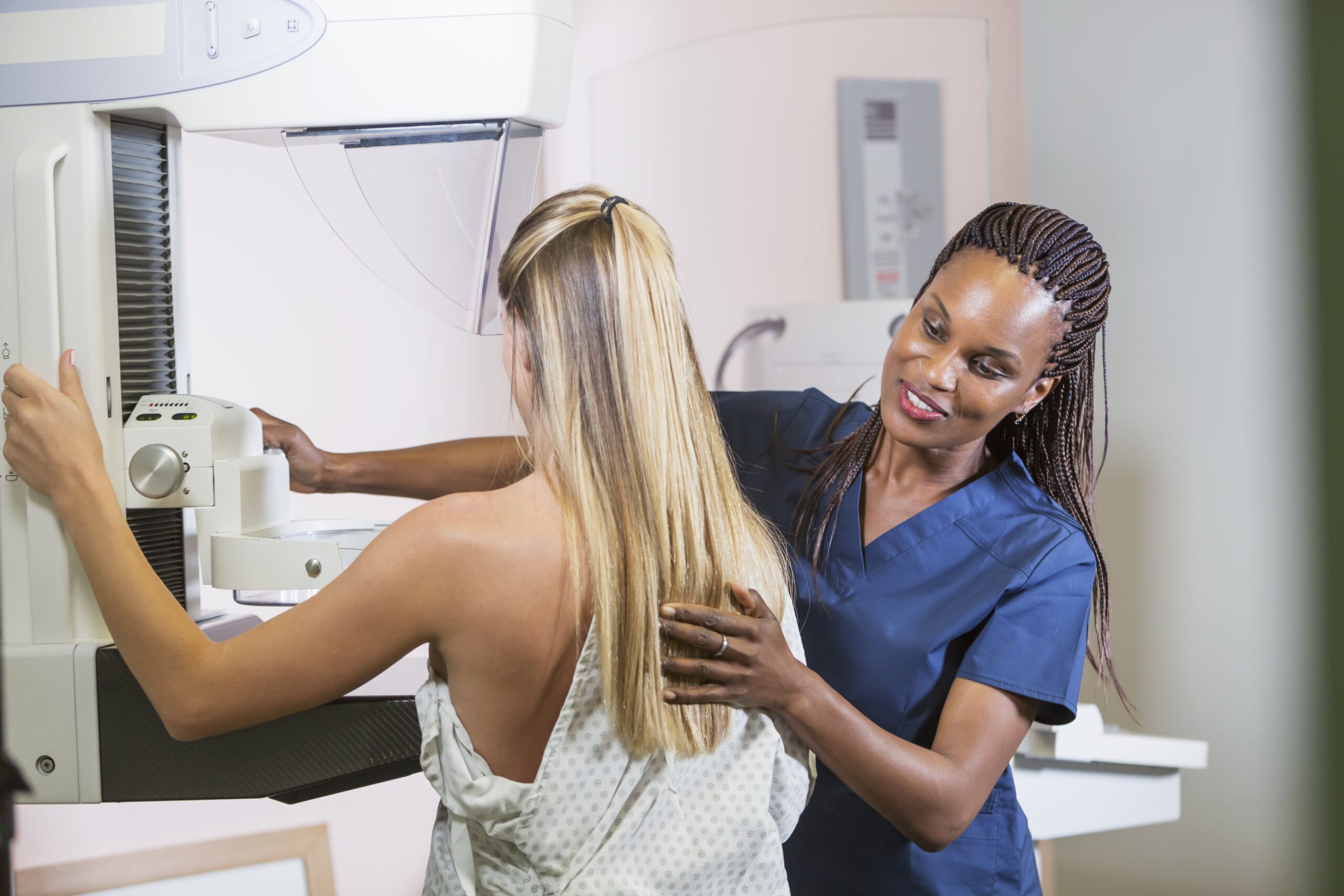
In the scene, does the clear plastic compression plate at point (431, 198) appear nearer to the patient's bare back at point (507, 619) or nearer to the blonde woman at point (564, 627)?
the blonde woman at point (564, 627)

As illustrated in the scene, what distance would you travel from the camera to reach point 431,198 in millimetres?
960

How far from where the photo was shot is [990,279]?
39.1 inches

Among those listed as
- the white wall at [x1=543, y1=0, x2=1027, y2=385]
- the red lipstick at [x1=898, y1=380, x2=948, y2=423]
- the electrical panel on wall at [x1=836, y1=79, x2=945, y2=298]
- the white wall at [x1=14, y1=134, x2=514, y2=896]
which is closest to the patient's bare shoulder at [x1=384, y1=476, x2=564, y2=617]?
the red lipstick at [x1=898, y1=380, x2=948, y2=423]

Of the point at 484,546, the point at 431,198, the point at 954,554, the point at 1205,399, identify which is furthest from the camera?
the point at 1205,399

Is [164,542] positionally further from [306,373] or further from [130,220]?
[306,373]

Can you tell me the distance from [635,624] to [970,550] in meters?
0.46

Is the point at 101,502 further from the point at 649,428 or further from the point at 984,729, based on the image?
the point at 984,729

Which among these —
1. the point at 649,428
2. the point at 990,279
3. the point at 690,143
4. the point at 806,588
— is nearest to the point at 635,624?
the point at 649,428

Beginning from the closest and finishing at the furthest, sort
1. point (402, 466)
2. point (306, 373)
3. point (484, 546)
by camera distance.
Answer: point (484, 546), point (402, 466), point (306, 373)

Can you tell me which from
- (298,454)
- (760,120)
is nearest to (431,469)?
(298,454)

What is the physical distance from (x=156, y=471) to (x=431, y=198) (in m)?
0.33

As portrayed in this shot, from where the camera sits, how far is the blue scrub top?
98cm

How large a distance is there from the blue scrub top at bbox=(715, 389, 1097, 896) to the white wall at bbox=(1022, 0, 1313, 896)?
101cm

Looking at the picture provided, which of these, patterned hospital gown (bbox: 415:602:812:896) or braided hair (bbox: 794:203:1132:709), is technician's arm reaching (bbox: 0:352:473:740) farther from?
braided hair (bbox: 794:203:1132:709)
